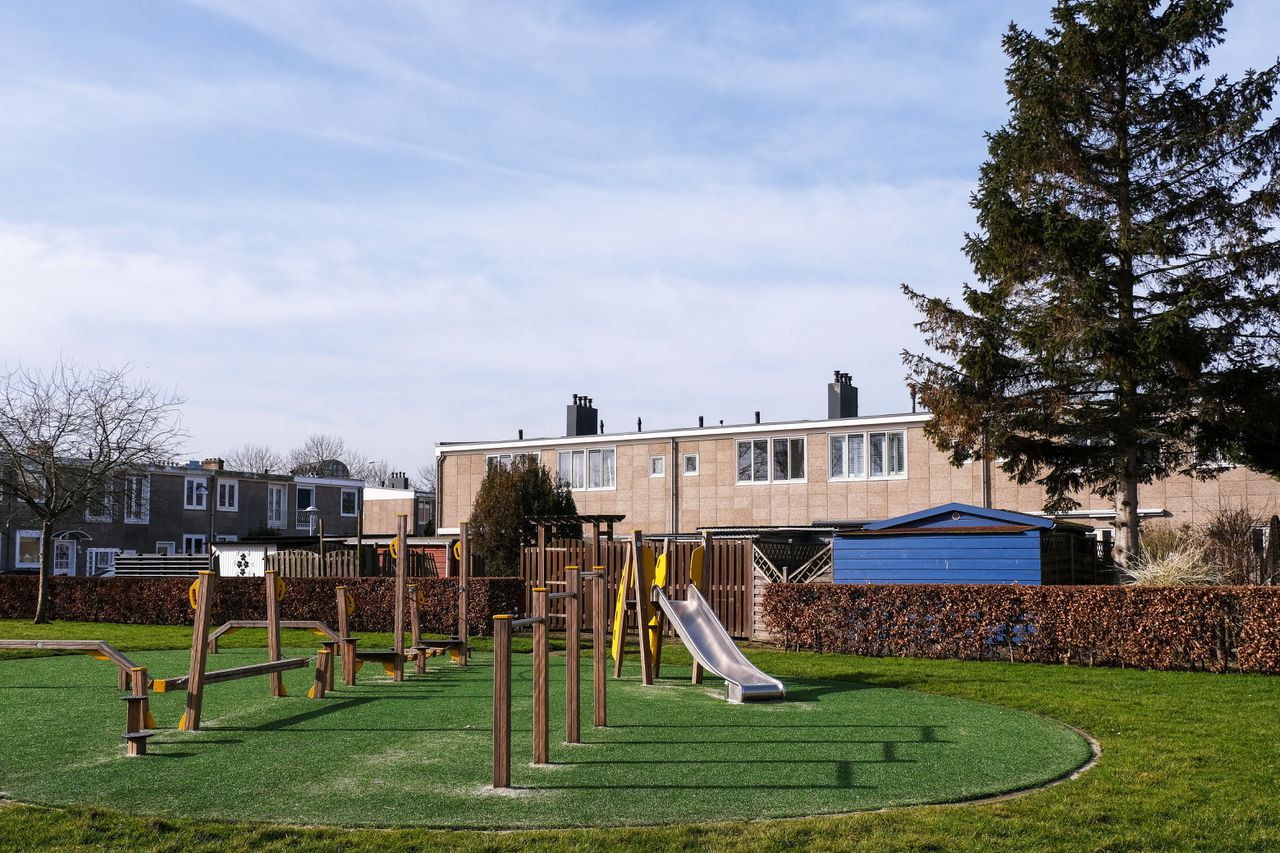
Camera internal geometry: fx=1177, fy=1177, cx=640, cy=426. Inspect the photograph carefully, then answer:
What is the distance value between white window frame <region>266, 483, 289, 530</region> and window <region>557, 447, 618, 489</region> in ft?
70.2

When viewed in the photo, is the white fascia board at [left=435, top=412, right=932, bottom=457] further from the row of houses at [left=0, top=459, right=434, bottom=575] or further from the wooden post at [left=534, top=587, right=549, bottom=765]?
the wooden post at [left=534, top=587, right=549, bottom=765]

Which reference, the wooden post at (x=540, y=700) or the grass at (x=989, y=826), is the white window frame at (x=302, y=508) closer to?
the grass at (x=989, y=826)

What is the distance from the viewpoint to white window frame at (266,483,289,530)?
2314 inches

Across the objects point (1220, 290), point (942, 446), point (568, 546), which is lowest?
point (568, 546)

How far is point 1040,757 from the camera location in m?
9.67

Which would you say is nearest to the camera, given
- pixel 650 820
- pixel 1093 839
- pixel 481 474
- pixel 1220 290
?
pixel 1093 839

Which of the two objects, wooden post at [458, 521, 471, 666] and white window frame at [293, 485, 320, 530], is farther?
white window frame at [293, 485, 320, 530]

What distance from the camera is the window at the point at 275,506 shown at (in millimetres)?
58781

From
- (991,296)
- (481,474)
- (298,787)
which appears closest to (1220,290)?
(991,296)

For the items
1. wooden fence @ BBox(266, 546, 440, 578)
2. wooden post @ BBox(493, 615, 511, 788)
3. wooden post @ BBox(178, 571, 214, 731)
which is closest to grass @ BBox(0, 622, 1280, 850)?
wooden post @ BBox(493, 615, 511, 788)

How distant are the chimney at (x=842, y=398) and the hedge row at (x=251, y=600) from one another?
18068 millimetres

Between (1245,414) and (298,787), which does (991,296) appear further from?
(298,787)

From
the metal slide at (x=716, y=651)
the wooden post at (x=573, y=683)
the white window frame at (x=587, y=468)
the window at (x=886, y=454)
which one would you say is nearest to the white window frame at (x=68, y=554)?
the white window frame at (x=587, y=468)

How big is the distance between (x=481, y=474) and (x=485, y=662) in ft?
88.2
